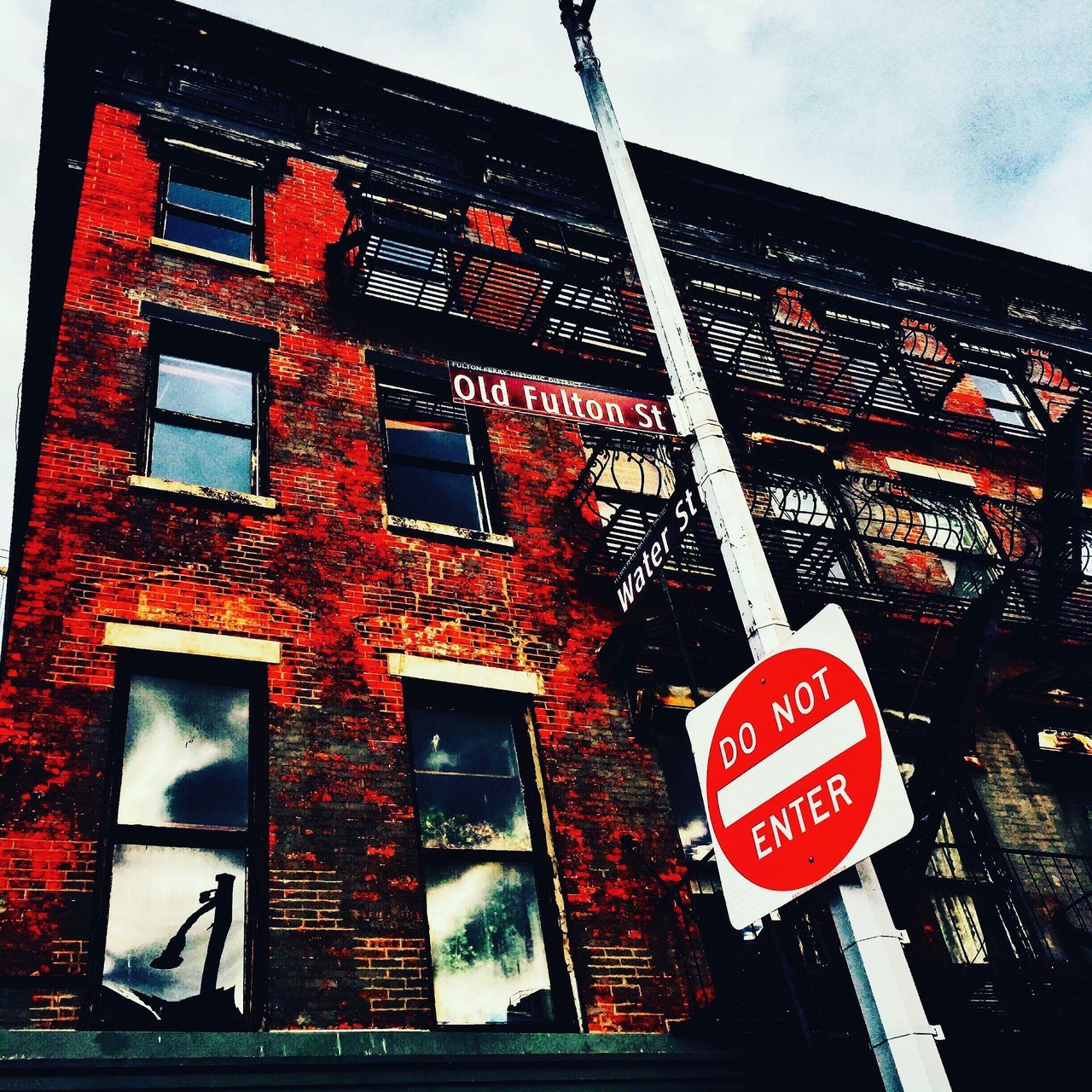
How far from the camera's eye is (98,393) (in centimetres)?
928

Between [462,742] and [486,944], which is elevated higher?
[462,742]

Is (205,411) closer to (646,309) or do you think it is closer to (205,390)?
(205,390)

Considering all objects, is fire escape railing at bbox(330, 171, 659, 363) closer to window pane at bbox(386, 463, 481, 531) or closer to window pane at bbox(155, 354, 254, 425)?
Answer: window pane at bbox(155, 354, 254, 425)

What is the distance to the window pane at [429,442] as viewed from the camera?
35.9 feet

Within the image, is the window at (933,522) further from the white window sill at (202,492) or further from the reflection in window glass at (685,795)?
the white window sill at (202,492)

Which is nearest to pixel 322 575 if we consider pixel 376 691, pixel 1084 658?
pixel 376 691

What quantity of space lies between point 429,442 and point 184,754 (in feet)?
15.1

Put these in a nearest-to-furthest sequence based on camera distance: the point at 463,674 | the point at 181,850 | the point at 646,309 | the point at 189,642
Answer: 1. the point at 181,850
2. the point at 189,642
3. the point at 463,674
4. the point at 646,309

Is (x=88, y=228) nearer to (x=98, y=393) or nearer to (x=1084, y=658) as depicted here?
(x=98, y=393)

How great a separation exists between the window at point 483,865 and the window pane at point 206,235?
243 inches

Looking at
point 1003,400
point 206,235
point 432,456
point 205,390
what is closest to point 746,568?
point 432,456

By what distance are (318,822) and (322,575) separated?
2.32 m

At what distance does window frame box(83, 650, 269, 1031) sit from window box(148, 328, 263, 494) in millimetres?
2104

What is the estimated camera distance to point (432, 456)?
36.1 ft
